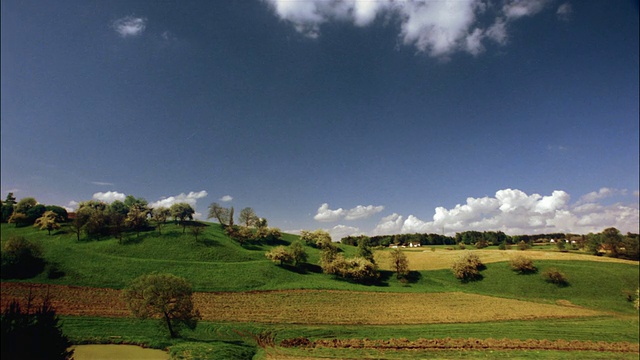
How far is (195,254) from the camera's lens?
→ 7975cm

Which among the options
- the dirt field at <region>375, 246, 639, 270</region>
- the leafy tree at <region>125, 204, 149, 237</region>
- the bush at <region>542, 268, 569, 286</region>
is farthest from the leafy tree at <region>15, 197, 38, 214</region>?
the bush at <region>542, 268, 569, 286</region>

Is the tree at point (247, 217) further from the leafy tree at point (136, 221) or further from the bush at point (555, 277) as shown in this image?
the bush at point (555, 277)

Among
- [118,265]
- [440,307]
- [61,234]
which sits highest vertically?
[61,234]

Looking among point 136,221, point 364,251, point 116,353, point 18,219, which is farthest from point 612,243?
point 18,219

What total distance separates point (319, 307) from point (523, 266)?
200 feet

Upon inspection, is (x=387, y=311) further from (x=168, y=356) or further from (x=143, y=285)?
(x=143, y=285)

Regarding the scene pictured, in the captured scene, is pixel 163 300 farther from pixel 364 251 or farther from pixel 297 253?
pixel 364 251

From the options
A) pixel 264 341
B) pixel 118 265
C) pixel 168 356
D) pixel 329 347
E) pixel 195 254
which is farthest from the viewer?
pixel 195 254

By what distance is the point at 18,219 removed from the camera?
91.8m

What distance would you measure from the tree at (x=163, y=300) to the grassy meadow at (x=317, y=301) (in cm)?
267

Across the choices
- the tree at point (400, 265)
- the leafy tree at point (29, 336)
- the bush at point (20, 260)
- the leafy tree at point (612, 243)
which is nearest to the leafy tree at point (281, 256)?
the tree at point (400, 265)

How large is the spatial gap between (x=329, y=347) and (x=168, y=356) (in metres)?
19.2

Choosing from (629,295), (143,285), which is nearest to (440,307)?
(629,295)

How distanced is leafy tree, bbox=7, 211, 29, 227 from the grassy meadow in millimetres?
2816
